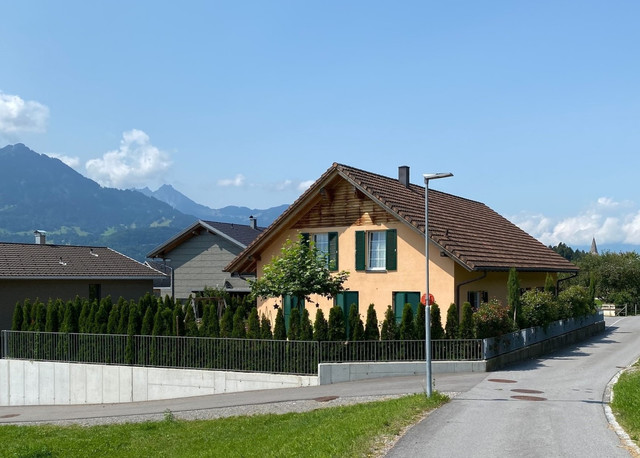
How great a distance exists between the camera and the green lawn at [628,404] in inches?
529

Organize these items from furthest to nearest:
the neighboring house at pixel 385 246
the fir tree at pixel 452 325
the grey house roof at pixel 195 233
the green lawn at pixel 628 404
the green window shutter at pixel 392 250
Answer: the grey house roof at pixel 195 233 → the green window shutter at pixel 392 250 → the neighboring house at pixel 385 246 → the fir tree at pixel 452 325 → the green lawn at pixel 628 404

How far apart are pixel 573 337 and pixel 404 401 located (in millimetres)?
17706

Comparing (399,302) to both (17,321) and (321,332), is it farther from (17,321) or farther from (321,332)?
(17,321)

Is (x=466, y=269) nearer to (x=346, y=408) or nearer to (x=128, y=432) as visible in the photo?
(x=346, y=408)

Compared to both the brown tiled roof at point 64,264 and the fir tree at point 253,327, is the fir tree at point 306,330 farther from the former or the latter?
the brown tiled roof at point 64,264

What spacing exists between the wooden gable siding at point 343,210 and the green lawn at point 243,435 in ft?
42.3

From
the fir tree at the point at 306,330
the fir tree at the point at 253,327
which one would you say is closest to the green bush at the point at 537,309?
the fir tree at the point at 306,330

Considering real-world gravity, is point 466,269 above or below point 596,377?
above

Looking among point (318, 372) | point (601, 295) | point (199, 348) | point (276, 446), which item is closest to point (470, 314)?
point (318, 372)

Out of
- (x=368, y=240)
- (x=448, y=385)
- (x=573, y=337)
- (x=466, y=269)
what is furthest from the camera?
(x=573, y=337)

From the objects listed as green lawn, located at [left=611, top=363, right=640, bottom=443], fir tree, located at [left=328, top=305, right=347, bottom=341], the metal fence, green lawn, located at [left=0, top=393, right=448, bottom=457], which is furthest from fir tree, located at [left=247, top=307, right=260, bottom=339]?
green lawn, located at [left=611, top=363, right=640, bottom=443]

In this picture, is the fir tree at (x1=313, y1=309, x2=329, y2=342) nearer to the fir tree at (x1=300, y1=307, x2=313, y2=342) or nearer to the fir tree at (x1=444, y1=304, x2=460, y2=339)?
the fir tree at (x1=300, y1=307, x2=313, y2=342)

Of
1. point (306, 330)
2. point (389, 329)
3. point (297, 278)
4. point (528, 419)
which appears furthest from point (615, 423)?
point (297, 278)

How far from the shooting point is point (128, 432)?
16609 millimetres
